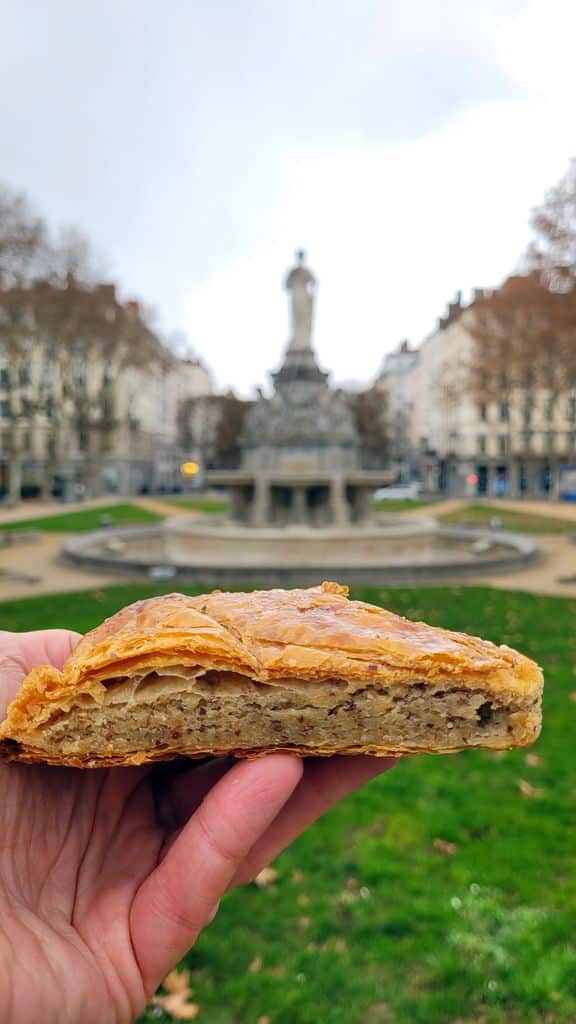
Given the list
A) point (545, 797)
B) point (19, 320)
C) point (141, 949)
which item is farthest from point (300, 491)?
point (19, 320)

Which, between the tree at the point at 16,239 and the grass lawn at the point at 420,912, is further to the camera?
the tree at the point at 16,239

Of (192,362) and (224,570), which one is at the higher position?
(192,362)

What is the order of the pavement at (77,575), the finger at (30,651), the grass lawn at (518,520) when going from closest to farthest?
1. the finger at (30,651)
2. the pavement at (77,575)
3. the grass lawn at (518,520)

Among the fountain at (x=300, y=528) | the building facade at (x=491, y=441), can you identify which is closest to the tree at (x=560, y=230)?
the fountain at (x=300, y=528)

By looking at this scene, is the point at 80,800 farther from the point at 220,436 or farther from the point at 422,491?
the point at 220,436

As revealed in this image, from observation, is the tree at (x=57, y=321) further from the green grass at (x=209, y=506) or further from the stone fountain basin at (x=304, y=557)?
the stone fountain basin at (x=304, y=557)

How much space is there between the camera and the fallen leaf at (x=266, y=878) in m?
4.51

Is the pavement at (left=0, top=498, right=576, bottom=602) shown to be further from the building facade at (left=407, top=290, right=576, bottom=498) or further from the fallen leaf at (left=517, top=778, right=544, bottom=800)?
the building facade at (left=407, top=290, right=576, bottom=498)

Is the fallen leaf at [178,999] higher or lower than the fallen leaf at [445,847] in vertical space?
lower

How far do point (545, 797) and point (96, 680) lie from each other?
462 cm

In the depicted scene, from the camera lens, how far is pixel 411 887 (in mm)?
4375

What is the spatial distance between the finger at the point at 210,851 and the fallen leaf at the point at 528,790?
161 inches

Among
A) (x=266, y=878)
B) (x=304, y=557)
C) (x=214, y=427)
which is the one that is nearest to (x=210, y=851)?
(x=266, y=878)

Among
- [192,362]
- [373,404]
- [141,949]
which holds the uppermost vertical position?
[192,362]
